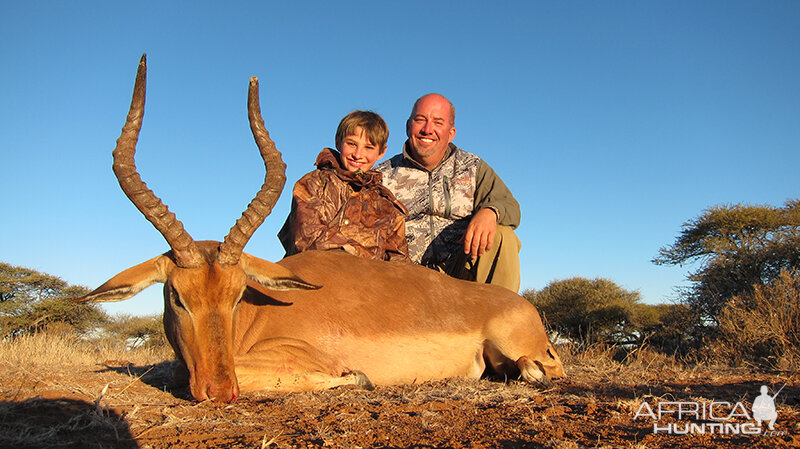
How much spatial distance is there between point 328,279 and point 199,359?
4.78 ft

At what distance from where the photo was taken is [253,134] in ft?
15.2

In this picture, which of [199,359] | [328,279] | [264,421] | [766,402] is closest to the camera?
[264,421]

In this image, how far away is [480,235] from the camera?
6043mm

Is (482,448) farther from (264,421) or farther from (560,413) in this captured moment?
(264,421)

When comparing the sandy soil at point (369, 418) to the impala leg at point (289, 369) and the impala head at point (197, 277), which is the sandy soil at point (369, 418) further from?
the impala head at point (197, 277)

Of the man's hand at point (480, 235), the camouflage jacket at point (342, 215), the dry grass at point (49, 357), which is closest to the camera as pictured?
the camouflage jacket at point (342, 215)

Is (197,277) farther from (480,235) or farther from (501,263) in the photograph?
(501,263)

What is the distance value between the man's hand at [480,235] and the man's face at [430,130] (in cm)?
160

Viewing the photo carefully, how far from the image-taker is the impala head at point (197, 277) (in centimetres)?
357

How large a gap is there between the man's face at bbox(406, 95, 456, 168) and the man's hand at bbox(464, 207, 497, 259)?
1603 millimetres

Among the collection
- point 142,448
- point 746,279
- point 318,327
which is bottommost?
point 142,448

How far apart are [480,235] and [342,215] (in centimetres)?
149

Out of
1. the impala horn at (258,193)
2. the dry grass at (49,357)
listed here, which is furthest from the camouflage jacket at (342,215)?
the dry grass at (49,357)

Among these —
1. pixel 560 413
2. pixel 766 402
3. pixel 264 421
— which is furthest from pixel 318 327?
pixel 766 402
